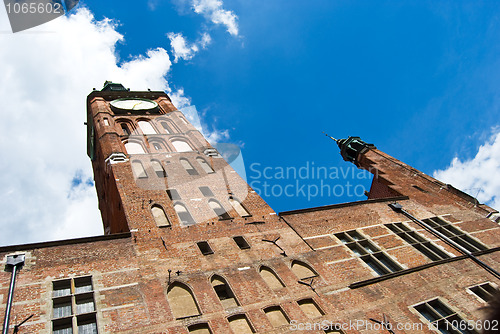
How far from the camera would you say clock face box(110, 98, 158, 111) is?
40.4m

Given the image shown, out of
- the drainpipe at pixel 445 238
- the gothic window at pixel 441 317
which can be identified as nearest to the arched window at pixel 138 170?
the drainpipe at pixel 445 238

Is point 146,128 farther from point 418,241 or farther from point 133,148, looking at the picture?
point 418,241

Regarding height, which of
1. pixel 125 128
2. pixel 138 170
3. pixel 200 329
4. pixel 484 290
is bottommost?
pixel 484 290

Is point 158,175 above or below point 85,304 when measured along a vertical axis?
above

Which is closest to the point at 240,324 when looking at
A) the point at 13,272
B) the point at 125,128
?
the point at 13,272

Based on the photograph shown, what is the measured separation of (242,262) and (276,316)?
341 cm

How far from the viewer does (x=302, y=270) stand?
20.6 m

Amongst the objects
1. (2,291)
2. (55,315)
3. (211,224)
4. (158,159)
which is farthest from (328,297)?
(158,159)

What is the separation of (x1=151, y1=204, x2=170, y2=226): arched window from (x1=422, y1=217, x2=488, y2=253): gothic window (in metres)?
15.4

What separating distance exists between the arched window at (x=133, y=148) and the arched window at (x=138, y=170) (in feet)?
8.34

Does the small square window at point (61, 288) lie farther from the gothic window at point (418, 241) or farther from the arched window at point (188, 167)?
the gothic window at point (418, 241)

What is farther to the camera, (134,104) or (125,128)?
(134,104)

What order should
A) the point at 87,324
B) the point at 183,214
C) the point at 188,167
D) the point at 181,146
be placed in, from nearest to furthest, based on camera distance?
the point at 87,324 < the point at 183,214 < the point at 188,167 < the point at 181,146

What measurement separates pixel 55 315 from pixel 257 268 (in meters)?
8.35
